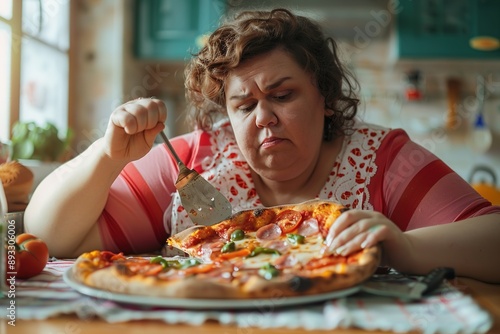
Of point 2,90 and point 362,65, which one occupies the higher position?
point 362,65

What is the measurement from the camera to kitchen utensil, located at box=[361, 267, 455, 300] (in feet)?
2.30

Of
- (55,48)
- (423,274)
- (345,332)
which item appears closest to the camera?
(345,332)

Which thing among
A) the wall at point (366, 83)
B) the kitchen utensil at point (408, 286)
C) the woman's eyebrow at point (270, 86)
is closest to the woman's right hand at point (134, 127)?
the woman's eyebrow at point (270, 86)

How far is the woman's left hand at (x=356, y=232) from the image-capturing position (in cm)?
79

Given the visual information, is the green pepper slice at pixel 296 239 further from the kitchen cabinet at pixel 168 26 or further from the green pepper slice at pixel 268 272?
the kitchen cabinet at pixel 168 26

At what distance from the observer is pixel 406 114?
3.27 metres

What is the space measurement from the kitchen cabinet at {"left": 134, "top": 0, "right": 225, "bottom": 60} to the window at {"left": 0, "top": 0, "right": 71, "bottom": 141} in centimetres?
40

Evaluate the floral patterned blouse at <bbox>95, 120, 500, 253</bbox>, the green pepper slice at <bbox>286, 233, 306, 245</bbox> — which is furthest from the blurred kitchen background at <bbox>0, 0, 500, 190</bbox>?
the green pepper slice at <bbox>286, 233, 306, 245</bbox>

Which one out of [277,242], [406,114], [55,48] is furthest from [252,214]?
[406,114]

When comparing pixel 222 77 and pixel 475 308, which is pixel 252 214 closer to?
pixel 222 77

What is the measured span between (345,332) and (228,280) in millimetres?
169

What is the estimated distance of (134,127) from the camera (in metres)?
1.01

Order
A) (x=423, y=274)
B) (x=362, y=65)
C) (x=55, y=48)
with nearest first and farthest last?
(x=423, y=274) → (x=55, y=48) → (x=362, y=65)

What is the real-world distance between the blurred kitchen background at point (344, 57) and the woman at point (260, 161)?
4.67 ft
